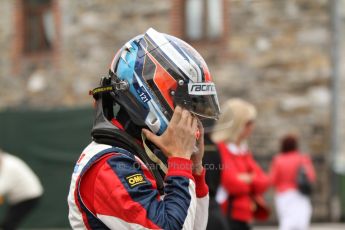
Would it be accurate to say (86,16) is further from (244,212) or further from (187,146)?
(187,146)

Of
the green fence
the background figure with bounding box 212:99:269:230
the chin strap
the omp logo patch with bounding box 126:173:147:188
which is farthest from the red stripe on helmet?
the green fence

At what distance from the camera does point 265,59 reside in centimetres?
1579

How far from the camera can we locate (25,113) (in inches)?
605

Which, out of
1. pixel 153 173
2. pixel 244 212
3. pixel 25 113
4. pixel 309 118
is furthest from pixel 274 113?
pixel 153 173

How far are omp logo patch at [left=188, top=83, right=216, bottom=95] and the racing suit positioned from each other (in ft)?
0.74

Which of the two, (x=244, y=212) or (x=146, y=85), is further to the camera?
(x=244, y=212)

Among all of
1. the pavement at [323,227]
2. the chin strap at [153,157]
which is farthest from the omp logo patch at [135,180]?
the pavement at [323,227]

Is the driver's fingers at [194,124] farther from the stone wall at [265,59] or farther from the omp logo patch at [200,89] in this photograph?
the stone wall at [265,59]

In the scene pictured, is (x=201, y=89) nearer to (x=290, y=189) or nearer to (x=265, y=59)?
(x=290, y=189)

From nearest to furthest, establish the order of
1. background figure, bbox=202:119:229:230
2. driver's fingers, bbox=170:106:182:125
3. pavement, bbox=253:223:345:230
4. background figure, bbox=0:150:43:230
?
driver's fingers, bbox=170:106:182:125
background figure, bbox=202:119:229:230
background figure, bbox=0:150:43:230
pavement, bbox=253:223:345:230

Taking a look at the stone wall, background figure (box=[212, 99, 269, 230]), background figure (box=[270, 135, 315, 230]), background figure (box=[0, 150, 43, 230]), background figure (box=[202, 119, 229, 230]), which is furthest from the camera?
the stone wall

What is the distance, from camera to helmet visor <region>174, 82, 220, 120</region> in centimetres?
271

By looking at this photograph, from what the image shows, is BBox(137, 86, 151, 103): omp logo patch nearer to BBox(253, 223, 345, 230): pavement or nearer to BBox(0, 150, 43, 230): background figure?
BBox(0, 150, 43, 230): background figure

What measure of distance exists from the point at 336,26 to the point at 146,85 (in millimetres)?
12875
